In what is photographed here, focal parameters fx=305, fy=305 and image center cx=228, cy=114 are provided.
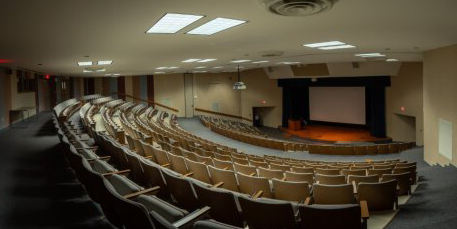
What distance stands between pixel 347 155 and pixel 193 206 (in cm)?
899

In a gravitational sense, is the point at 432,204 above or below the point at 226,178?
below

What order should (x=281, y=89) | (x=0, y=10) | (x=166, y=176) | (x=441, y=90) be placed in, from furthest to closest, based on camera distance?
1. (x=281, y=89)
2. (x=441, y=90)
3. (x=166, y=176)
4. (x=0, y=10)

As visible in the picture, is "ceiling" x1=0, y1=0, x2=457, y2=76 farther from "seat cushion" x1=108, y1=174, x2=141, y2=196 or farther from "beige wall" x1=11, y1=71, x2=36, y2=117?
"beige wall" x1=11, y1=71, x2=36, y2=117

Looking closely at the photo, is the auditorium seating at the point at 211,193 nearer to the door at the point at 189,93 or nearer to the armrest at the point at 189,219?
the armrest at the point at 189,219

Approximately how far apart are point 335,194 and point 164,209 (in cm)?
218

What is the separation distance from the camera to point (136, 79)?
73.6ft

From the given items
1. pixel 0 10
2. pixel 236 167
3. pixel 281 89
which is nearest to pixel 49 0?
pixel 0 10

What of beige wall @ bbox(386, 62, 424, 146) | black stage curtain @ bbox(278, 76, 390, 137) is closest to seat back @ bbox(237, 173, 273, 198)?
beige wall @ bbox(386, 62, 424, 146)

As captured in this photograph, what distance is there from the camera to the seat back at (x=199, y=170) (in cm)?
455

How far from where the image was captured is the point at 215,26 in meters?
4.21

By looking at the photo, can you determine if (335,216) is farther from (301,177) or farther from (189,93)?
(189,93)

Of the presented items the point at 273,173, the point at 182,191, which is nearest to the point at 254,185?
the point at 273,173

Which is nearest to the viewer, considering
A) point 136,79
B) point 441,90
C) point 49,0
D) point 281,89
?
point 49,0

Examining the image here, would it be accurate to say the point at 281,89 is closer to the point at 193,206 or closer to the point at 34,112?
the point at 34,112
